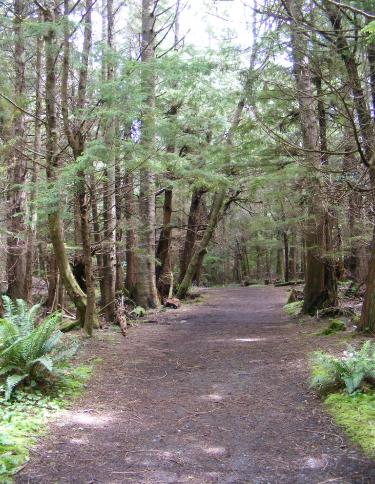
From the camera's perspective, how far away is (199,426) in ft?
15.4

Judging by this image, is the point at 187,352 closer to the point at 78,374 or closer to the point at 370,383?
the point at 78,374

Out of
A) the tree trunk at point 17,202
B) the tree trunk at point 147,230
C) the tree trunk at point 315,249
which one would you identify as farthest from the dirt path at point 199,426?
the tree trunk at point 17,202

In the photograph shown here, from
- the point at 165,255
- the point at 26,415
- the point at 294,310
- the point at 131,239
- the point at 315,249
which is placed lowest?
the point at 294,310

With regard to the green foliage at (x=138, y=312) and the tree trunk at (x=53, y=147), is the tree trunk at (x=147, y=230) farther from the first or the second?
the tree trunk at (x=53, y=147)

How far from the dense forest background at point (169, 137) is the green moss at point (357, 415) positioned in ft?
9.66

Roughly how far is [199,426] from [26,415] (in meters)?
1.74

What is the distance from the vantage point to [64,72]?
8.22m

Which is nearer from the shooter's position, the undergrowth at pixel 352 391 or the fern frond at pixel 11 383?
the undergrowth at pixel 352 391

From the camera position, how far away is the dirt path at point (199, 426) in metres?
3.62

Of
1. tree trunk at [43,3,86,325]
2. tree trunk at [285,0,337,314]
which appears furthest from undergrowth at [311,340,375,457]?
tree trunk at [43,3,86,325]

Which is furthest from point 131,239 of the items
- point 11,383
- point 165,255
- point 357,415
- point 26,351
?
point 357,415

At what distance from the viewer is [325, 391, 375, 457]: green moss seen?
405 centimetres

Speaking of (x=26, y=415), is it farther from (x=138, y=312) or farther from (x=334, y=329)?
Result: (x=138, y=312)

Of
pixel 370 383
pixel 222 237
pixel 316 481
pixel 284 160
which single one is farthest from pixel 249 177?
pixel 222 237
